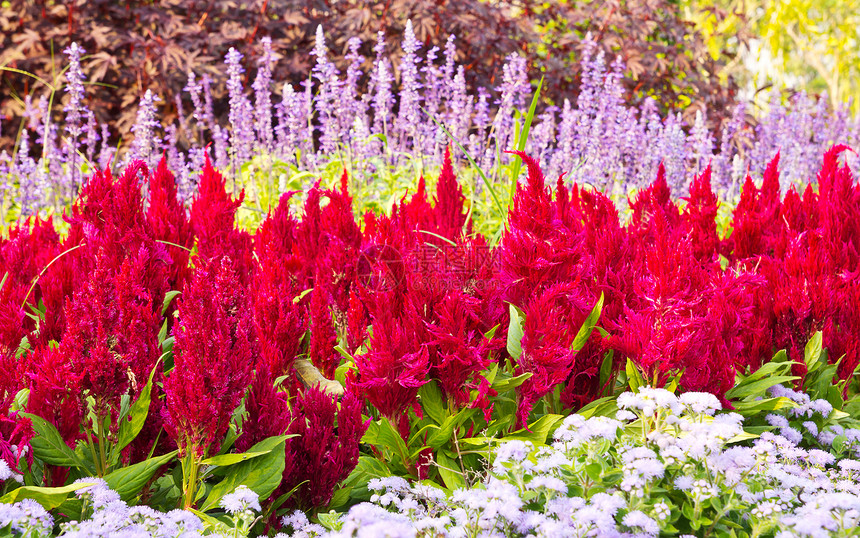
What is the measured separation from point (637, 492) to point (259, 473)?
993mm

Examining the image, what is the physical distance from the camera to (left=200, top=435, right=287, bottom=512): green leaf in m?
1.93

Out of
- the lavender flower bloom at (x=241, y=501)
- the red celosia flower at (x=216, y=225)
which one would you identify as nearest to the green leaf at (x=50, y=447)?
the lavender flower bloom at (x=241, y=501)

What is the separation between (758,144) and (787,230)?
5077 millimetres

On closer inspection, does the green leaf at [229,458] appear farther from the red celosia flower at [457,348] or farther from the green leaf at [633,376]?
the green leaf at [633,376]

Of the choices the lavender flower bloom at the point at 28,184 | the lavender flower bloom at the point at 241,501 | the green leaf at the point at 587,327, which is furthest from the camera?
the lavender flower bloom at the point at 28,184

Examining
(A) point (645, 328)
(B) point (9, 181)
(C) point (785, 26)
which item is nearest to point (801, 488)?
(A) point (645, 328)

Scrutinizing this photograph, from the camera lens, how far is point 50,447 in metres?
1.99

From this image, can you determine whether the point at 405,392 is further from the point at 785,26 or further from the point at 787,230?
the point at 785,26

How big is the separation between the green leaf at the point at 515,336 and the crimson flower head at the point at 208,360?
818mm

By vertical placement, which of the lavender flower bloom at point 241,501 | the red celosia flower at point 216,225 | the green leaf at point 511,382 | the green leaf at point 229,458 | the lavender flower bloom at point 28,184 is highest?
the red celosia flower at point 216,225

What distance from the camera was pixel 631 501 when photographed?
5.67 feet

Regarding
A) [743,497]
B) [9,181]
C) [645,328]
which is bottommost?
[9,181]

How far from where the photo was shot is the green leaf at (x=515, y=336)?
227 cm

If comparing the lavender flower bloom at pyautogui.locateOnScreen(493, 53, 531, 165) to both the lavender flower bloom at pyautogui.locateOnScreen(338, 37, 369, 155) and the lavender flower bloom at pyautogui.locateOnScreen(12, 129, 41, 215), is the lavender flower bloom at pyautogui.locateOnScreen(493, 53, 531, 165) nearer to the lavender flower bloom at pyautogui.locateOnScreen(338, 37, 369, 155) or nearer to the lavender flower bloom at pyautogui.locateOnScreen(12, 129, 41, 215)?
the lavender flower bloom at pyautogui.locateOnScreen(338, 37, 369, 155)
